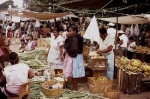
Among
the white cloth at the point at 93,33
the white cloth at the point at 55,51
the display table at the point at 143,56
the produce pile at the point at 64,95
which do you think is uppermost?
the white cloth at the point at 93,33

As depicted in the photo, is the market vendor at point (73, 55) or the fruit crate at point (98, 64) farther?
the fruit crate at point (98, 64)

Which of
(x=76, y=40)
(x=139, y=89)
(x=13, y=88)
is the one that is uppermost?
(x=76, y=40)

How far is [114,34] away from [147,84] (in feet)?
6.35

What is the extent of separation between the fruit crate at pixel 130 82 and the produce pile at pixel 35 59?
3.48 metres

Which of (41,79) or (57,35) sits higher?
(57,35)

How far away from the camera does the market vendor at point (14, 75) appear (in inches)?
225

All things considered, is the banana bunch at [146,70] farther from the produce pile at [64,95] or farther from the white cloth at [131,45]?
the white cloth at [131,45]

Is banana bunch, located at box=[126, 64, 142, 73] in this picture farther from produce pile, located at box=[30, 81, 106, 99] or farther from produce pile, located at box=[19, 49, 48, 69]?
produce pile, located at box=[19, 49, 48, 69]

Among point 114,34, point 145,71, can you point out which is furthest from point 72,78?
point 145,71

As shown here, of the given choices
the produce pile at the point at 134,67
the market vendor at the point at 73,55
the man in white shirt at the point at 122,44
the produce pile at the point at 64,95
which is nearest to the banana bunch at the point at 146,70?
the produce pile at the point at 134,67

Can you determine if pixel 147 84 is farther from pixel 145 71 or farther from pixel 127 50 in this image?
pixel 127 50

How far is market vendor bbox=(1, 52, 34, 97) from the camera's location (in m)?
5.72

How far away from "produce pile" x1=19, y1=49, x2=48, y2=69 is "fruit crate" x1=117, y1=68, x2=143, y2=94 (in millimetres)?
3480

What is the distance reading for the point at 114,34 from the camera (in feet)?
29.3
